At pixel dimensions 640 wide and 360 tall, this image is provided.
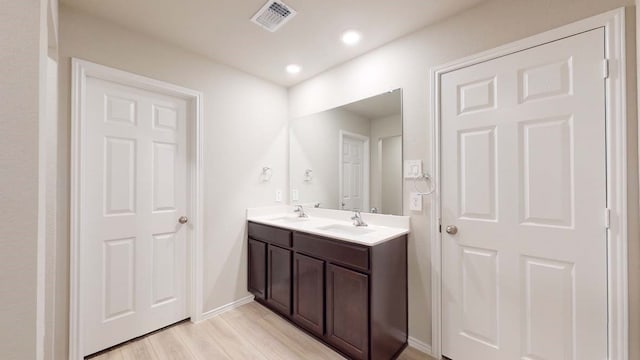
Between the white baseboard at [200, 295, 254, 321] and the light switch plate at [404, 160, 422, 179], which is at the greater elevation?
the light switch plate at [404, 160, 422, 179]

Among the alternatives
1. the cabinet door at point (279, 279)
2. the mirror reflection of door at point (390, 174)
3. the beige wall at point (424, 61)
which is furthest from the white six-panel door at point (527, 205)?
the cabinet door at point (279, 279)

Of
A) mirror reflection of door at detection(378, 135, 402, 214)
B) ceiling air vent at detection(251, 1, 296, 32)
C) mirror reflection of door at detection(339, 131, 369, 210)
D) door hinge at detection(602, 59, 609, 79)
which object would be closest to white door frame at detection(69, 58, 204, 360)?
ceiling air vent at detection(251, 1, 296, 32)

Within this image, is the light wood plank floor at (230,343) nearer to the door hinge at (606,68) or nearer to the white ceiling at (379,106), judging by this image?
the white ceiling at (379,106)

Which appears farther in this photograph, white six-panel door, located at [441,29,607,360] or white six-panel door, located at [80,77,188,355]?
white six-panel door, located at [80,77,188,355]

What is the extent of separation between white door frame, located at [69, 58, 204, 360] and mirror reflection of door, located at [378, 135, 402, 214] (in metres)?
1.66

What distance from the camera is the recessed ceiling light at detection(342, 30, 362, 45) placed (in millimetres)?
2032

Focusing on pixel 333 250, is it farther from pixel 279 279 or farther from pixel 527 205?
pixel 527 205

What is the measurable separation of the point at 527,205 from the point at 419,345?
4.16 feet

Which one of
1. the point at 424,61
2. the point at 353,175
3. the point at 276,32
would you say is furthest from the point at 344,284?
the point at 276,32

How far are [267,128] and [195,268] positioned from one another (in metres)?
1.61

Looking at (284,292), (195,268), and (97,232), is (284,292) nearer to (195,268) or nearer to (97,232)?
(195,268)

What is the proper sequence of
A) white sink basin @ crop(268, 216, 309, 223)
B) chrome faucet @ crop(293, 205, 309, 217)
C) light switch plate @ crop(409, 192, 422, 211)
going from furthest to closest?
chrome faucet @ crop(293, 205, 309, 217)
white sink basin @ crop(268, 216, 309, 223)
light switch plate @ crop(409, 192, 422, 211)

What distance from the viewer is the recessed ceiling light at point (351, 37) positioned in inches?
80.0

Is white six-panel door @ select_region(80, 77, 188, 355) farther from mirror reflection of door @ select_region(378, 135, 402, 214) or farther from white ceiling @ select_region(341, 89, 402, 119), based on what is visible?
mirror reflection of door @ select_region(378, 135, 402, 214)
